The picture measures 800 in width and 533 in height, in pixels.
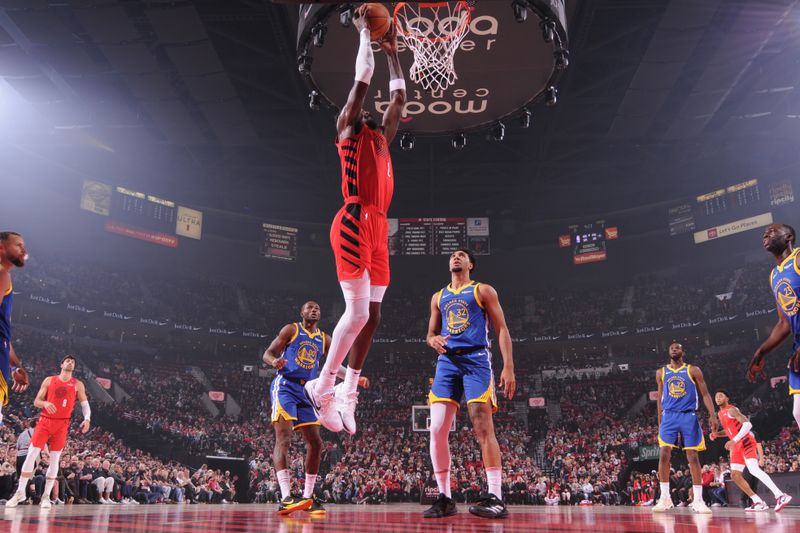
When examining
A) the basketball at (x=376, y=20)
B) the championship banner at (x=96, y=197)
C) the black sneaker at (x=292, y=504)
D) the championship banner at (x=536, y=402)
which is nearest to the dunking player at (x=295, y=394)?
the black sneaker at (x=292, y=504)

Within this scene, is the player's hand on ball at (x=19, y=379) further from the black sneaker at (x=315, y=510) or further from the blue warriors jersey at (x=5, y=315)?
the black sneaker at (x=315, y=510)

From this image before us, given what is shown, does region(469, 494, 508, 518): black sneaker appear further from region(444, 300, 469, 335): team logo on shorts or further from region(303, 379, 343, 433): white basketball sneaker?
region(444, 300, 469, 335): team logo on shorts

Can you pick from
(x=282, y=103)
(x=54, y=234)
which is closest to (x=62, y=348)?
(x=54, y=234)

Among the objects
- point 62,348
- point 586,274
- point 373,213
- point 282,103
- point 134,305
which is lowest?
point 373,213

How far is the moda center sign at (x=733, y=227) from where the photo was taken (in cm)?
2630

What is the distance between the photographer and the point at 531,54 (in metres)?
10.1

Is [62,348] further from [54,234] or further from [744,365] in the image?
[744,365]

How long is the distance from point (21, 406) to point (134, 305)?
9.71m

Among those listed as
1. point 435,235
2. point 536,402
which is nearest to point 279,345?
point 435,235

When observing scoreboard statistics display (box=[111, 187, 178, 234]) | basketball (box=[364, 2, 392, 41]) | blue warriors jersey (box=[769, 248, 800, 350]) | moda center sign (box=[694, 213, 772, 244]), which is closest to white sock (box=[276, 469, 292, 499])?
basketball (box=[364, 2, 392, 41])

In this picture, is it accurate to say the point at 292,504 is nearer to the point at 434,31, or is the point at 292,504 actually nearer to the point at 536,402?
the point at 434,31

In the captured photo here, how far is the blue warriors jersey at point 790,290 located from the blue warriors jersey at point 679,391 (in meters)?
4.14

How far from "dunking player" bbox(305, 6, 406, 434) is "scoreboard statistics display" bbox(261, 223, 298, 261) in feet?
81.9

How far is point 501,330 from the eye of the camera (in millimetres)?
5406
